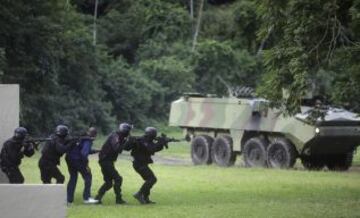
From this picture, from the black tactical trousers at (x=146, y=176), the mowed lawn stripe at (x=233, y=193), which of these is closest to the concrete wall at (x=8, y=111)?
the mowed lawn stripe at (x=233, y=193)

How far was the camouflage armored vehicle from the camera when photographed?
29.1m

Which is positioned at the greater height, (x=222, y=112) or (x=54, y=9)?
(x=54, y=9)

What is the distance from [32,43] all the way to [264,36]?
20770 mm

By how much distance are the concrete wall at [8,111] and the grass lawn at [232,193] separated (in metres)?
1.84

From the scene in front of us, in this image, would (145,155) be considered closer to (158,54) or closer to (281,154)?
(281,154)

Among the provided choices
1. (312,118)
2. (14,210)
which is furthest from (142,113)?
(14,210)

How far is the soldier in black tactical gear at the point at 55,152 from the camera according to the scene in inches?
750

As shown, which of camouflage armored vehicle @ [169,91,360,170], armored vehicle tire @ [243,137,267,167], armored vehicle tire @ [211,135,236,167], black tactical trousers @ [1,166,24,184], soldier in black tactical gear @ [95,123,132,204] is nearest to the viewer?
black tactical trousers @ [1,166,24,184]

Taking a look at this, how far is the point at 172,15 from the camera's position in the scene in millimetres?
55719

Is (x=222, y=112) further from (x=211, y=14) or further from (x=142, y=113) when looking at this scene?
(x=211, y=14)

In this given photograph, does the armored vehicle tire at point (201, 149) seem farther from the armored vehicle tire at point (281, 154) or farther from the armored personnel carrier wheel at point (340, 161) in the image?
the armored personnel carrier wheel at point (340, 161)

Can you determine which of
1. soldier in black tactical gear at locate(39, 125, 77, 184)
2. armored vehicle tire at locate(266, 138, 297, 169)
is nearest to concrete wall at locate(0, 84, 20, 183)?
soldier in black tactical gear at locate(39, 125, 77, 184)

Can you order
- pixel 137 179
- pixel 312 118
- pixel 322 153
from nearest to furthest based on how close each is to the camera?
pixel 312 118 < pixel 137 179 < pixel 322 153

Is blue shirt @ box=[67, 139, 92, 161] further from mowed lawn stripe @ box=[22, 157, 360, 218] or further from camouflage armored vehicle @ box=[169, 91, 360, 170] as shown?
camouflage armored vehicle @ box=[169, 91, 360, 170]
